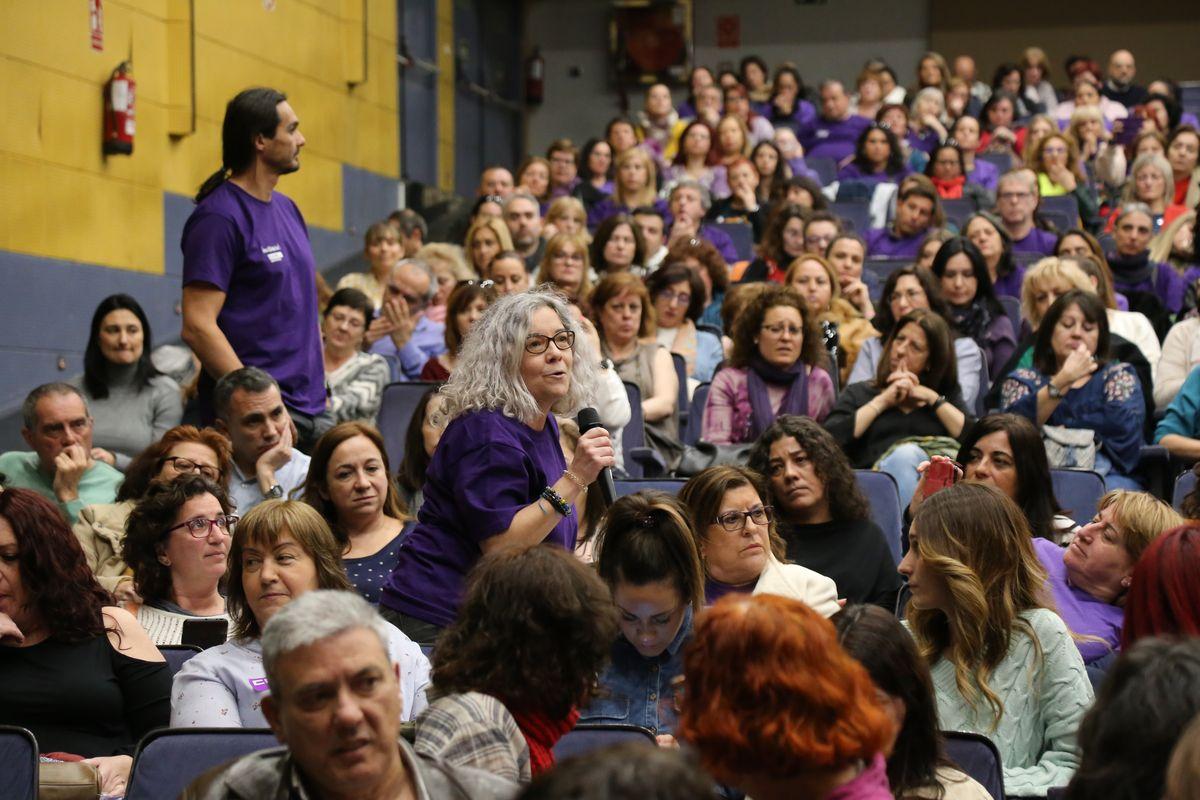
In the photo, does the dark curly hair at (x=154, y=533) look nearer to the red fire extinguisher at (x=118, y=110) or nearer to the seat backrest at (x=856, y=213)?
the red fire extinguisher at (x=118, y=110)

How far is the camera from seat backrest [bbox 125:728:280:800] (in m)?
2.23

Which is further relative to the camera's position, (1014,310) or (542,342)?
(1014,310)

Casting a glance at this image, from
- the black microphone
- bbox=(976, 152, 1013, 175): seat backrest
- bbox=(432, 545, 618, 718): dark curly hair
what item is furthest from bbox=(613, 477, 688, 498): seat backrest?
bbox=(976, 152, 1013, 175): seat backrest

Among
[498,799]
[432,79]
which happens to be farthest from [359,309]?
[432,79]

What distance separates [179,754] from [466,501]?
0.66 meters

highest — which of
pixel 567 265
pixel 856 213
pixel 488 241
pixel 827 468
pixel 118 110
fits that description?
pixel 118 110

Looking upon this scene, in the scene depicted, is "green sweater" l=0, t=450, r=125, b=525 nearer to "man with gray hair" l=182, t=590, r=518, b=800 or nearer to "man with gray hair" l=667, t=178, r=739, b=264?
"man with gray hair" l=182, t=590, r=518, b=800

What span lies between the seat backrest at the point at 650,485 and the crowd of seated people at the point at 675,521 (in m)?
0.09

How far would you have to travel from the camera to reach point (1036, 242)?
24.0ft

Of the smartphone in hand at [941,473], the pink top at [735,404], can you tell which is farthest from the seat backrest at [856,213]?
the smartphone in hand at [941,473]

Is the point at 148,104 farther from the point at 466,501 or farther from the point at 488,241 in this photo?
the point at 466,501

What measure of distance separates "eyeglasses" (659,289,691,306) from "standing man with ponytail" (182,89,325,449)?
2013 millimetres

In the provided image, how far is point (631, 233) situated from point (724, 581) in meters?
3.66

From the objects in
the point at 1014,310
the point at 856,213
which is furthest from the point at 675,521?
the point at 856,213
